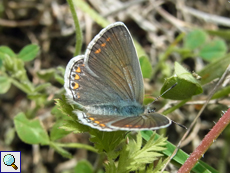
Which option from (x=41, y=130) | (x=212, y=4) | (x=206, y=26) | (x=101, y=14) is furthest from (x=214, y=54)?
(x=41, y=130)

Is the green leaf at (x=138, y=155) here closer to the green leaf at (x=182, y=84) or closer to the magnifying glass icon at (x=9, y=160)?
the green leaf at (x=182, y=84)

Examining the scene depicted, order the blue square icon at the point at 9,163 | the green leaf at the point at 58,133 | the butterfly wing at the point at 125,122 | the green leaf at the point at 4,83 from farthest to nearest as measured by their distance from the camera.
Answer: the green leaf at the point at 4,83 → the blue square icon at the point at 9,163 → the green leaf at the point at 58,133 → the butterfly wing at the point at 125,122

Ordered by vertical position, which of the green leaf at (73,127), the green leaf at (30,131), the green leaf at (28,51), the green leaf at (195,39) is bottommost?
the green leaf at (30,131)

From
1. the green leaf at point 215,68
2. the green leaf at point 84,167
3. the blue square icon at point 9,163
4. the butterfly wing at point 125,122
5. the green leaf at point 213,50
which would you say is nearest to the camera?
the butterfly wing at point 125,122

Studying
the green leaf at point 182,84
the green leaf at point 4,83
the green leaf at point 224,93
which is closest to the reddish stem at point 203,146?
the green leaf at point 182,84

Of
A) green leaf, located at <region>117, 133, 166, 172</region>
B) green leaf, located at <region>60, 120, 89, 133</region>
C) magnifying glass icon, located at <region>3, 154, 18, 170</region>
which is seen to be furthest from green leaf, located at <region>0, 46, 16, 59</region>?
green leaf, located at <region>117, 133, 166, 172</region>

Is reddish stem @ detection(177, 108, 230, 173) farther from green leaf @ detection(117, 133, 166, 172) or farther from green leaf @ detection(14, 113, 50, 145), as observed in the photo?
green leaf @ detection(14, 113, 50, 145)
